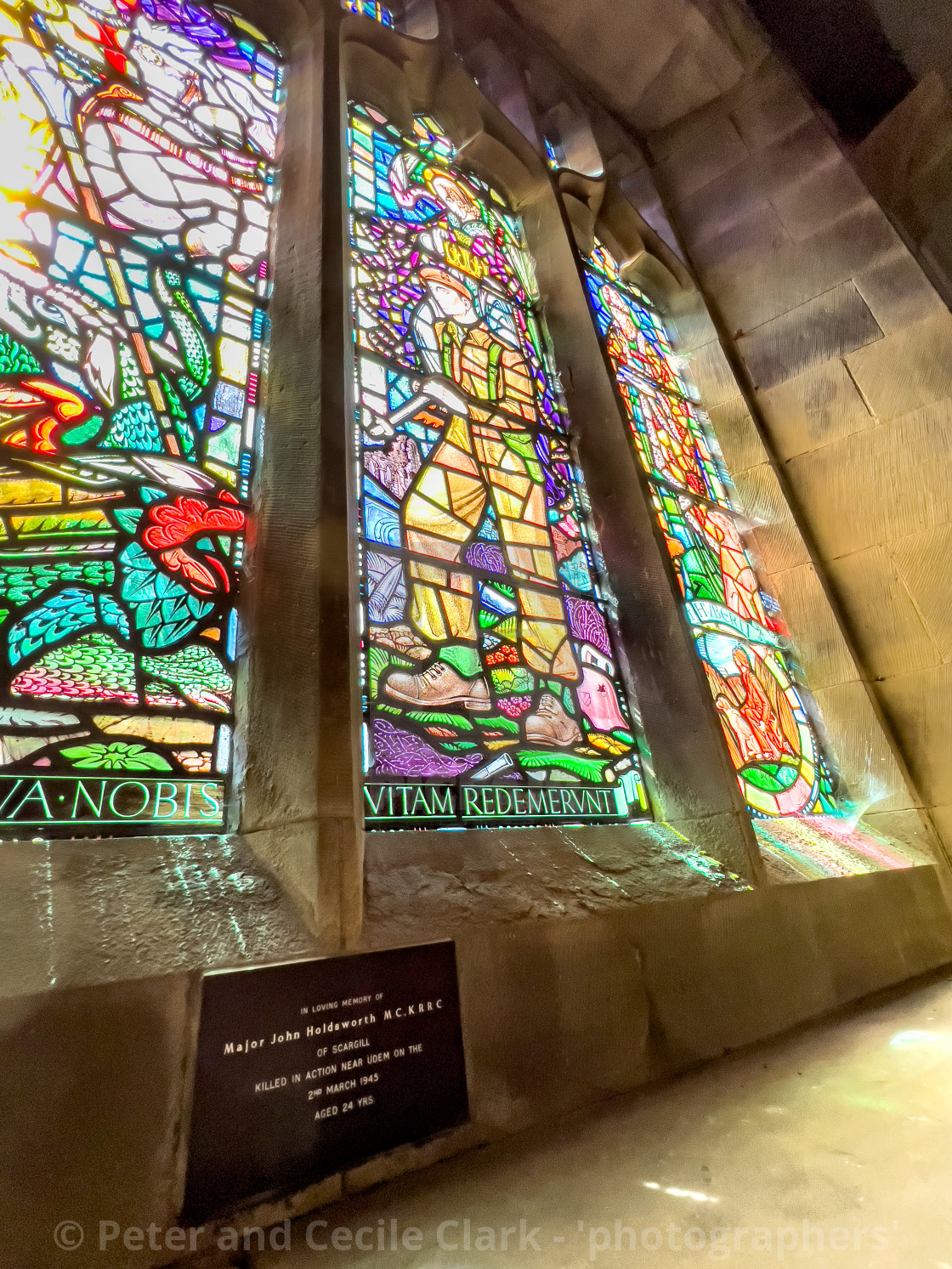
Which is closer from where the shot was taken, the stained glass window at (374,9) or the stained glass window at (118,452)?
the stained glass window at (118,452)

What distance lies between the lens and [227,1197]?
3.41ft

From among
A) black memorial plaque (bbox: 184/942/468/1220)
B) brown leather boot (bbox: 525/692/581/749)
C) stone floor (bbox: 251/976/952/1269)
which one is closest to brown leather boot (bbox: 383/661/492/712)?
brown leather boot (bbox: 525/692/581/749)

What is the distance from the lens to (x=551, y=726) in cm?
228

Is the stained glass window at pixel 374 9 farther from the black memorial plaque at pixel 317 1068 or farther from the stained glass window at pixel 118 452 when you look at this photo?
the black memorial plaque at pixel 317 1068

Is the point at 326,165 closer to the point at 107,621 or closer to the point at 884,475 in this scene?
the point at 107,621

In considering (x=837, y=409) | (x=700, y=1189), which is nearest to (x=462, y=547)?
(x=700, y=1189)

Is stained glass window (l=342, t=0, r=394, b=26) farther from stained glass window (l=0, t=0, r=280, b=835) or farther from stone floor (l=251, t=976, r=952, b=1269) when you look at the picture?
stone floor (l=251, t=976, r=952, b=1269)

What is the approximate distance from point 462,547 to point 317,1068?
1726mm

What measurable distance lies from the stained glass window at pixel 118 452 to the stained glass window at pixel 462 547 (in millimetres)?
457

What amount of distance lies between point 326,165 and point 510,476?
4.65 feet

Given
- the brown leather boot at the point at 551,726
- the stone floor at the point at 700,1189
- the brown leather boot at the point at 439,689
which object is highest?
the brown leather boot at the point at 439,689

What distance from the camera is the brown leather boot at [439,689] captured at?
2006 millimetres

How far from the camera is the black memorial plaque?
1066 mm

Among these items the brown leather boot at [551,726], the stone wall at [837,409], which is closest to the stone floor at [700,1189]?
the brown leather boot at [551,726]
